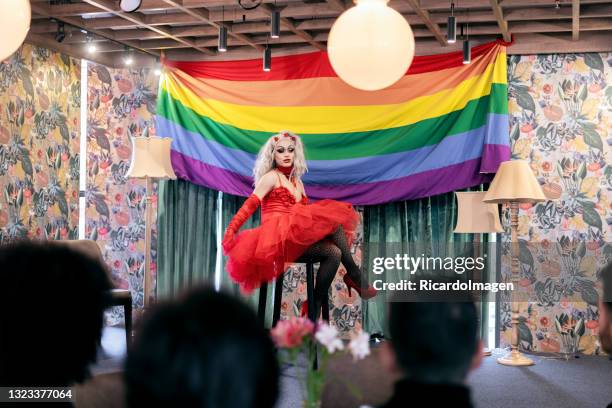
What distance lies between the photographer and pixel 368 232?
6426 millimetres

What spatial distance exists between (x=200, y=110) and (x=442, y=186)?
224 cm

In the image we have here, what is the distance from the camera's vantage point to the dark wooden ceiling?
17.7 feet

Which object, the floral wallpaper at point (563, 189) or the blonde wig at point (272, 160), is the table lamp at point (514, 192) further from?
the blonde wig at point (272, 160)

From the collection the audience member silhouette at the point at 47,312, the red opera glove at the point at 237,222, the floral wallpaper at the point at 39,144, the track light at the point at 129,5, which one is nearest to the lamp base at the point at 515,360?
the red opera glove at the point at 237,222

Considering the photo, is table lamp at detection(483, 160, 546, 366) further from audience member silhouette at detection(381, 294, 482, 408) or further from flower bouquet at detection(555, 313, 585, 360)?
audience member silhouette at detection(381, 294, 482, 408)

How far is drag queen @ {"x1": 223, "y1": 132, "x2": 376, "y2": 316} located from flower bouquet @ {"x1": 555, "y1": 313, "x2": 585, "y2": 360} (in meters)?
2.06

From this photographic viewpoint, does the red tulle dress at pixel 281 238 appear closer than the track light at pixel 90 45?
Yes

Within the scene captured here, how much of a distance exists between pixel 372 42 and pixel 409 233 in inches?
144

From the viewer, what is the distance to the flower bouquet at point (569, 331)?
5.99 metres

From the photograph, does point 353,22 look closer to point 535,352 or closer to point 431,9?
point 431,9

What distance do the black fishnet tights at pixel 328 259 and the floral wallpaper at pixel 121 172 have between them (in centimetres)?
286

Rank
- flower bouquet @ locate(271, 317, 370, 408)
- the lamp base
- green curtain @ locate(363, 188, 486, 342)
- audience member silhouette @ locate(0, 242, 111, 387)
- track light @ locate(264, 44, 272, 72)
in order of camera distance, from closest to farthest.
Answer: audience member silhouette @ locate(0, 242, 111, 387), flower bouquet @ locate(271, 317, 370, 408), the lamp base, green curtain @ locate(363, 188, 486, 342), track light @ locate(264, 44, 272, 72)

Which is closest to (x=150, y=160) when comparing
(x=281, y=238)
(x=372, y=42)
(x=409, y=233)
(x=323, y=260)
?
(x=281, y=238)

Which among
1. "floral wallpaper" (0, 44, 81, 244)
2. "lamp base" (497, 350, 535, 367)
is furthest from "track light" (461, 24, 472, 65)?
"floral wallpaper" (0, 44, 81, 244)
